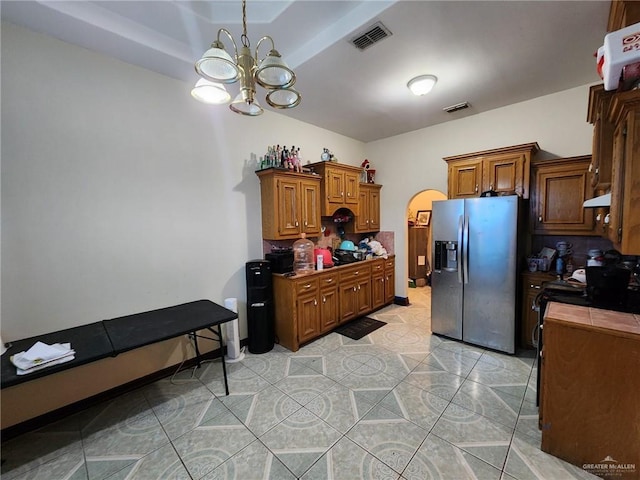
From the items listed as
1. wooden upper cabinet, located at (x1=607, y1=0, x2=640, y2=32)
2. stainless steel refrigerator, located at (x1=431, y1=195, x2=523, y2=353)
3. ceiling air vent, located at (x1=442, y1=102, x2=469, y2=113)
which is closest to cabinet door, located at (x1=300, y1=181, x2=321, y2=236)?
stainless steel refrigerator, located at (x1=431, y1=195, x2=523, y2=353)

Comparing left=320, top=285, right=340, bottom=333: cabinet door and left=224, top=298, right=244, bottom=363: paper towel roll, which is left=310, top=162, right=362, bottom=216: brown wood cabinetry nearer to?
left=320, top=285, right=340, bottom=333: cabinet door

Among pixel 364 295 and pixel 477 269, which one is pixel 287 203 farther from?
pixel 477 269

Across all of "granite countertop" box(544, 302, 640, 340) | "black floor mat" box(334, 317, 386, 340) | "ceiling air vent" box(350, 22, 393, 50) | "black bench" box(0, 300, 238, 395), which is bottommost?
"black floor mat" box(334, 317, 386, 340)

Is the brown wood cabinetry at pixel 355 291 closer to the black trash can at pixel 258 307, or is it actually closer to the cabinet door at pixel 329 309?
the cabinet door at pixel 329 309

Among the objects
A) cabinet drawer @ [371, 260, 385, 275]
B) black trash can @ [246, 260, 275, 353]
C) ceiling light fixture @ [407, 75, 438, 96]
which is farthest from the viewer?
cabinet drawer @ [371, 260, 385, 275]

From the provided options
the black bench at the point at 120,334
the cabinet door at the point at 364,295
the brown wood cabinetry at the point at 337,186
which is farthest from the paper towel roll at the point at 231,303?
the cabinet door at the point at 364,295

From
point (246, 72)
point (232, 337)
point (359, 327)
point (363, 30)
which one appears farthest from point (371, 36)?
point (359, 327)

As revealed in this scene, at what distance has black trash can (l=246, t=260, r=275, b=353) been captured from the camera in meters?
3.18

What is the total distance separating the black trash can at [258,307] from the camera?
3182mm

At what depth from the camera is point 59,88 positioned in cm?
→ 218

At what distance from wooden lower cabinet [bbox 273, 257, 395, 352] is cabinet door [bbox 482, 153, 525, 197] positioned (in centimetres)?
195

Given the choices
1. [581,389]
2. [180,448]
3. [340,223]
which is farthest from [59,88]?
[581,389]

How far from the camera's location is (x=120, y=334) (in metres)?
2.13

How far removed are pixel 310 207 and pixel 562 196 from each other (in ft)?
9.83
